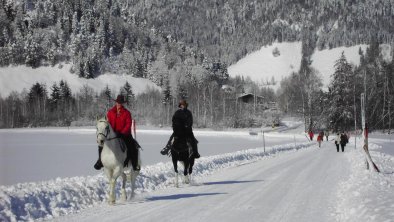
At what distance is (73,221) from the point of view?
8.70m

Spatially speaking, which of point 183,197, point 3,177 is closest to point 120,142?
point 183,197

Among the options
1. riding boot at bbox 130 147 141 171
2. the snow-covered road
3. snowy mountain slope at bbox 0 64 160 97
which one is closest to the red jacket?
riding boot at bbox 130 147 141 171

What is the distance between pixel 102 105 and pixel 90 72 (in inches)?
1930

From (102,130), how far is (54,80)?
623ft

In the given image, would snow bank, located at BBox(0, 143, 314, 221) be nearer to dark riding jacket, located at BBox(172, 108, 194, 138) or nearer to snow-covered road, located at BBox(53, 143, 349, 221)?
snow-covered road, located at BBox(53, 143, 349, 221)

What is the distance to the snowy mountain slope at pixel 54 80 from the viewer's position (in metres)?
180

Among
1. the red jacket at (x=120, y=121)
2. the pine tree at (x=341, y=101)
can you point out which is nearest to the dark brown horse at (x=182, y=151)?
the red jacket at (x=120, y=121)

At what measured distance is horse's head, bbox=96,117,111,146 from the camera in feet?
31.9

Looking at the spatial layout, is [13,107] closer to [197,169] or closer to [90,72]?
[90,72]

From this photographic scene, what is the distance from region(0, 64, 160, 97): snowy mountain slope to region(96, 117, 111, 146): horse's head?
6788 inches

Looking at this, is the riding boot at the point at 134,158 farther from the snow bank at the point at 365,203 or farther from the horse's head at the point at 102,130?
the snow bank at the point at 365,203

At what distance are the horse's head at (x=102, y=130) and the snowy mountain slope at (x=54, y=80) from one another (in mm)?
172405

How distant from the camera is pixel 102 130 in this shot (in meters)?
9.88

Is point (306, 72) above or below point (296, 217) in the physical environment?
above
